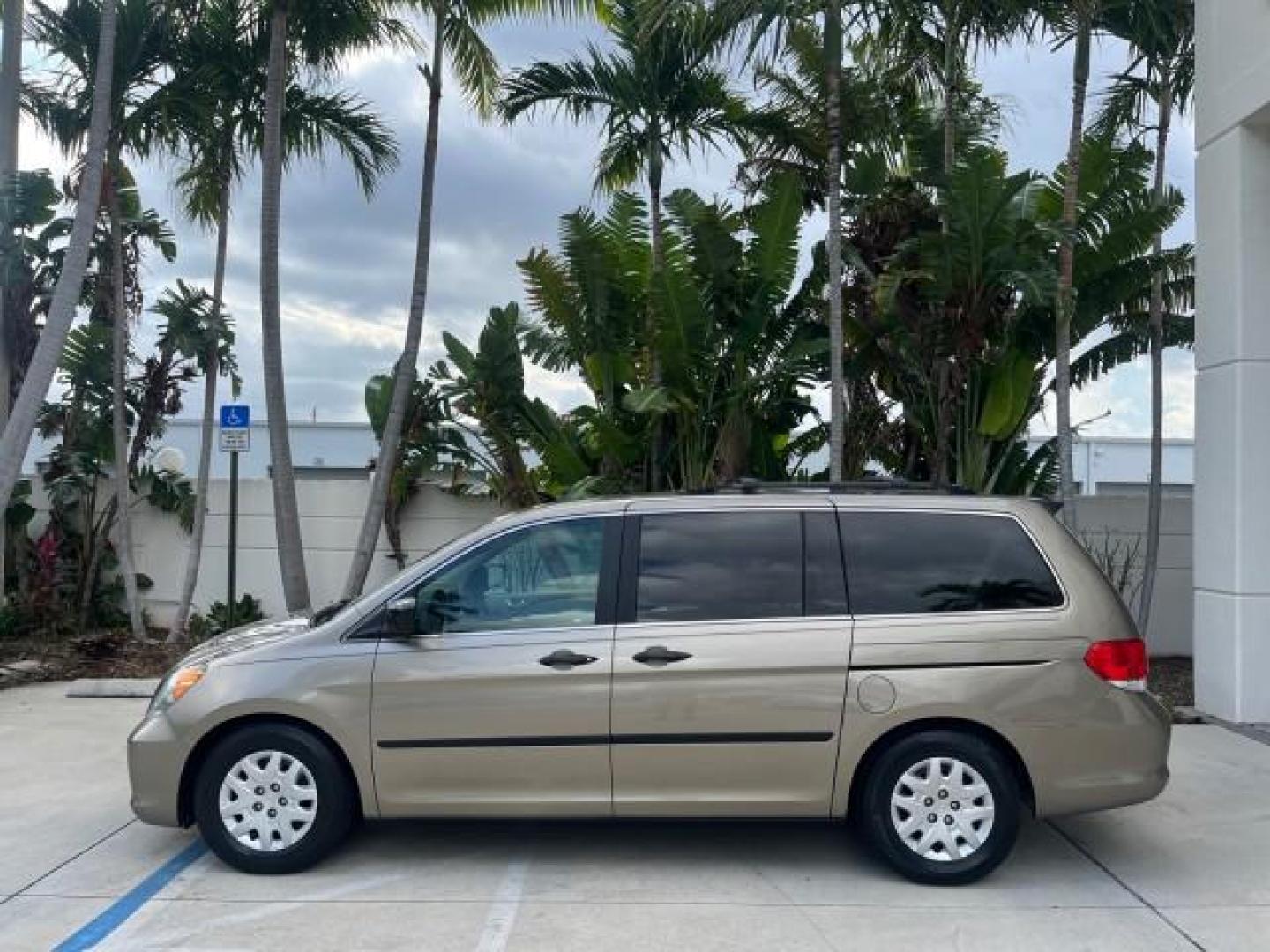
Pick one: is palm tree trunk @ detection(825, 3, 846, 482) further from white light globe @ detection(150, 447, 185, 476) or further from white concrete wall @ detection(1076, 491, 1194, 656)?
white light globe @ detection(150, 447, 185, 476)

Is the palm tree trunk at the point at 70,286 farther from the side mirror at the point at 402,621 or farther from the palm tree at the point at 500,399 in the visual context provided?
A: the side mirror at the point at 402,621

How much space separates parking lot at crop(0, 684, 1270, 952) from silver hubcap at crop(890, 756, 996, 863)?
0.64ft

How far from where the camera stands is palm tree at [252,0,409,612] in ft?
34.8

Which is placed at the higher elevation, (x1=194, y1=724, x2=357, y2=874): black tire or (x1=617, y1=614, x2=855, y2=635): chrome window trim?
(x1=617, y1=614, x2=855, y2=635): chrome window trim

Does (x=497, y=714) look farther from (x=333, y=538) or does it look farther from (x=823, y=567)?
(x=333, y=538)

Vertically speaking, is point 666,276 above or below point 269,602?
above

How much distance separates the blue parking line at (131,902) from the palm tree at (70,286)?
17.9 feet

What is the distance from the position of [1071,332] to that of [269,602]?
8816 millimetres

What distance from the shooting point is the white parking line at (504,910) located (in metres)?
4.68

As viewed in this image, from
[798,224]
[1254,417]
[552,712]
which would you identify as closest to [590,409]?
[798,224]

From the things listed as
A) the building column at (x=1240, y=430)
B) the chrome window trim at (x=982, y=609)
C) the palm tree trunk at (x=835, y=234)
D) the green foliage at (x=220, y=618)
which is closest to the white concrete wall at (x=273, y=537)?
the green foliage at (x=220, y=618)

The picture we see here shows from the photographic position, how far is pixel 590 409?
11953 millimetres

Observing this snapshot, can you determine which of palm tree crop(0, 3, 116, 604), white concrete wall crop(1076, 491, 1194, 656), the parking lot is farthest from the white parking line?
white concrete wall crop(1076, 491, 1194, 656)

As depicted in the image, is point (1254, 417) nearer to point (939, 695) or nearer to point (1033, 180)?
point (1033, 180)
